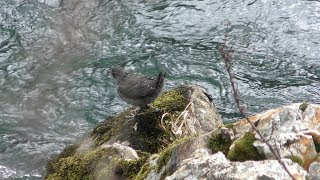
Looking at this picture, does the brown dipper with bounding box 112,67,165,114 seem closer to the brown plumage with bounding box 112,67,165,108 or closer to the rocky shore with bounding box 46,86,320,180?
the brown plumage with bounding box 112,67,165,108

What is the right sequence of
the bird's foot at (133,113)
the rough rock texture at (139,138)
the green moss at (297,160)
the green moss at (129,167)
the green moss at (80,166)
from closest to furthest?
the green moss at (297,160)
the green moss at (129,167)
the rough rock texture at (139,138)
the green moss at (80,166)
the bird's foot at (133,113)

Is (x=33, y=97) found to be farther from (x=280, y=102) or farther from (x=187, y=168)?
(x=187, y=168)

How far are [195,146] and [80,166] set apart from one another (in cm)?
151

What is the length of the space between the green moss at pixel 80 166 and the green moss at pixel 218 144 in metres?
1.30

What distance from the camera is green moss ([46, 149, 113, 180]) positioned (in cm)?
507

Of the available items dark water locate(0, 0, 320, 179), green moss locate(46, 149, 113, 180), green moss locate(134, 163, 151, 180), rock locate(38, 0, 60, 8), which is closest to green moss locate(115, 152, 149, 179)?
green moss locate(134, 163, 151, 180)

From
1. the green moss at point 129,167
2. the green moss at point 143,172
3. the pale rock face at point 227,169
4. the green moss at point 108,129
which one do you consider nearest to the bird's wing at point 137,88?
the green moss at point 108,129

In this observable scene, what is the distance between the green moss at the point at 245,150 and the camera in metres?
3.64

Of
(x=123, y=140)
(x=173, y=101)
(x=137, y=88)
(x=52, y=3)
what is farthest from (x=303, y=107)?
(x=52, y=3)

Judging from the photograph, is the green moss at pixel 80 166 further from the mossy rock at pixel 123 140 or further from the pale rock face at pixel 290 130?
the pale rock face at pixel 290 130

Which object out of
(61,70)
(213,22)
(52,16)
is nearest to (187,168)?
(61,70)

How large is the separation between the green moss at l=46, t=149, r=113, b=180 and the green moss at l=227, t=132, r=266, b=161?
5.48 feet

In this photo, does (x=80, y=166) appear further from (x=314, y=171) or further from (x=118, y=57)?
(x=118, y=57)

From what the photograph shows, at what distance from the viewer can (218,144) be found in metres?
4.13
